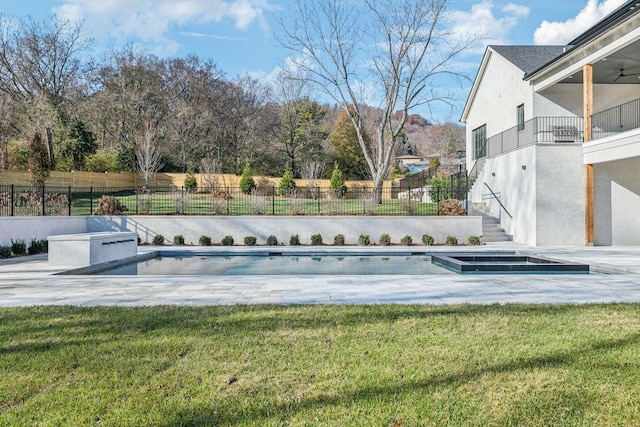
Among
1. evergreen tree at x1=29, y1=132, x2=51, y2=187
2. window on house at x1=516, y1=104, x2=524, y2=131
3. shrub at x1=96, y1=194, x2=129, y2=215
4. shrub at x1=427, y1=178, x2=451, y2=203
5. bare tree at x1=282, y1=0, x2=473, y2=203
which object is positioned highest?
bare tree at x1=282, y1=0, x2=473, y2=203

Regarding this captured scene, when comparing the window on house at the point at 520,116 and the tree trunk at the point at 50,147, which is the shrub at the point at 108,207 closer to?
the tree trunk at the point at 50,147

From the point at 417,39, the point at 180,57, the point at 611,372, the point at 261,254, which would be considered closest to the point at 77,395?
the point at 611,372

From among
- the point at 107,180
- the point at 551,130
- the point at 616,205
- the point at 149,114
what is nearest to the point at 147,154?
the point at 107,180

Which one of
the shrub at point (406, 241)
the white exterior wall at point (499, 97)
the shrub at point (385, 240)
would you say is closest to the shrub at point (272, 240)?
the shrub at point (385, 240)

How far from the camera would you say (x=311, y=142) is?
128 ft

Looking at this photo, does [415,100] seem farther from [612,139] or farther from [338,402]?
[338,402]

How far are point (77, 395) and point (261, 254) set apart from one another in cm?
1027

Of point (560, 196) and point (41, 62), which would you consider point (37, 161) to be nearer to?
point (41, 62)

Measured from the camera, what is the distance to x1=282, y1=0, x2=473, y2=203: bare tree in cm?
2211

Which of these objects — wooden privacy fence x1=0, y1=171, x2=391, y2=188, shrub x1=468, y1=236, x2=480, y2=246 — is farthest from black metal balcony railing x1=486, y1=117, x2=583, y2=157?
wooden privacy fence x1=0, y1=171, x2=391, y2=188

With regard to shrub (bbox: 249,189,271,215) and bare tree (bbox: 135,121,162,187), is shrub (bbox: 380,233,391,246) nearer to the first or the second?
shrub (bbox: 249,189,271,215)

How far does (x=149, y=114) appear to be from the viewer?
36.8 meters

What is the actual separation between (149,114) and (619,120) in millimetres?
33471

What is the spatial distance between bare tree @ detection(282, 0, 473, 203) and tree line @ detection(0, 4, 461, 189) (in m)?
2.76
